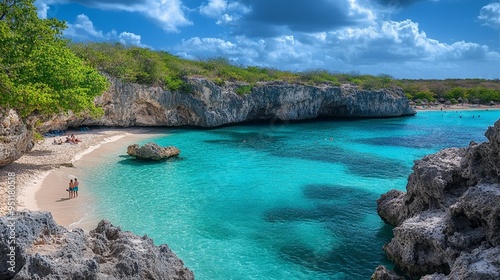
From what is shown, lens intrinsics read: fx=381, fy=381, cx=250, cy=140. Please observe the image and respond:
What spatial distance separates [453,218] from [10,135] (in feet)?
66.2

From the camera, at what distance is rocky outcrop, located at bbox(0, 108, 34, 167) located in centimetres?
1911

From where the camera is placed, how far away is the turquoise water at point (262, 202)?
1331 cm

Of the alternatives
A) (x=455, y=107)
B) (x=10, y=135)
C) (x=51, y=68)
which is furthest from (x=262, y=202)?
(x=455, y=107)

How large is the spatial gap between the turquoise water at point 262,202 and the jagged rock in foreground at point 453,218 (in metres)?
1.86

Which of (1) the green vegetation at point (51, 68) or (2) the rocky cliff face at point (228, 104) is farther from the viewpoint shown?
(2) the rocky cliff face at point (228, 104)

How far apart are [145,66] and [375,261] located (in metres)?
40.4

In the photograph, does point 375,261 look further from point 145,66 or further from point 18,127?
point 145,66

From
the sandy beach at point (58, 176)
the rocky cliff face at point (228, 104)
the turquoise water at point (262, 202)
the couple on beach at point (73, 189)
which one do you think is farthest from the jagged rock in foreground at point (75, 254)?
the rocky cliff face at point (228, 104)

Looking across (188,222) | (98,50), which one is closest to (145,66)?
(98,50)

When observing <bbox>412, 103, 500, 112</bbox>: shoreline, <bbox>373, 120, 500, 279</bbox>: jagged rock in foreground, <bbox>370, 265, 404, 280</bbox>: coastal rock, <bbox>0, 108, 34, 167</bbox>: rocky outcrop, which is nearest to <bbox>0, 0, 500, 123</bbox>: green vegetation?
<bbox>0, 108, 34, 167</bbox>: rocky outcrop

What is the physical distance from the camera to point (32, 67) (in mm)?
19656

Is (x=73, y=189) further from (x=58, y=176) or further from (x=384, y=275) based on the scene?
(x=384, y=275)

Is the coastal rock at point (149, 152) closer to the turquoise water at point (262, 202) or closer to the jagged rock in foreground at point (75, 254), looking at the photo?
the turquoise water at point (262, 202)

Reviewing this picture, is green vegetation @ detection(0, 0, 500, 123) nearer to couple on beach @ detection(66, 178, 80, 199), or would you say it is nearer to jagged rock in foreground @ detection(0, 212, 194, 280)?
couple on beach @ detection(66, 178, 80, 199)
